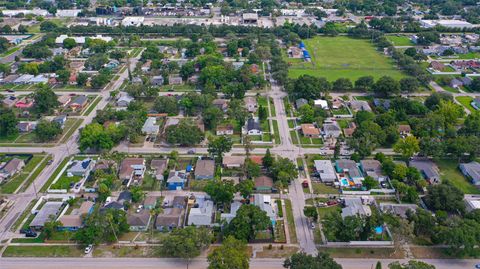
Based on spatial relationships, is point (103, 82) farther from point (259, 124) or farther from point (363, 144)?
point (363, 144)

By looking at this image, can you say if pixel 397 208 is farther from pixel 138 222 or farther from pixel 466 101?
pixel 466 101

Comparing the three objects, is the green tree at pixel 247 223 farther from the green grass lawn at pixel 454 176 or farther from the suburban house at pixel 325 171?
the green grass lawn at pixel 454 176

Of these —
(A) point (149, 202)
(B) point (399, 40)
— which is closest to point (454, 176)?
(A) point (149, 202)

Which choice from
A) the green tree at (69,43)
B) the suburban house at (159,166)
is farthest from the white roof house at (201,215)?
the green tree at (69,43)

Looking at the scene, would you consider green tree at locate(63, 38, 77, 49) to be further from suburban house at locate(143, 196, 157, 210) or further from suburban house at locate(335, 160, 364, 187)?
suburban house at locate(335, 160, 364, 187)

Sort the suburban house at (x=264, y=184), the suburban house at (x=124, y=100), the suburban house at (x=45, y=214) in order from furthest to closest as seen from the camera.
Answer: the suburban house at (x=124, y=100)
the suburban house at (x=264, y=184)
the suburban house at (x=45, y=214)

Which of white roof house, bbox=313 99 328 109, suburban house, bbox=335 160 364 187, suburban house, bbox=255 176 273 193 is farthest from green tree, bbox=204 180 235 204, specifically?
white roof house, bbox=313 99 328 109

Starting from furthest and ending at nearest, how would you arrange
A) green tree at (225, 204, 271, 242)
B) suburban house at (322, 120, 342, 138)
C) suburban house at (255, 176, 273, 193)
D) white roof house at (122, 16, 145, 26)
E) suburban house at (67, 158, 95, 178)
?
white roof house at (122, 16, 145, 26)
suburban house at (322, 120, 342, 138)
suburban house at (67, 158, 95, 178)
suburban house at (255, 176, 273, 193)
green tree at (225, 204, 271, 242)
